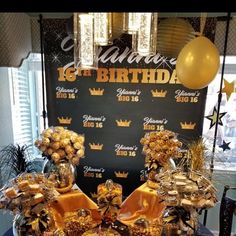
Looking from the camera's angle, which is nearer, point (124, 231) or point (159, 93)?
point (124, 231)

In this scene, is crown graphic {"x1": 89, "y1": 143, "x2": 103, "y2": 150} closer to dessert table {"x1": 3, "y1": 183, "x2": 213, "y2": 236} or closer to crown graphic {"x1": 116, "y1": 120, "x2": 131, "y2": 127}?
crown graphic {"x1": 116, "y1": 120, "x2": 131, "y2": 127}

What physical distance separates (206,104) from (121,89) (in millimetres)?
1043

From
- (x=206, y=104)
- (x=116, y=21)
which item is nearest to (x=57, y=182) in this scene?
(x=116, y=21)

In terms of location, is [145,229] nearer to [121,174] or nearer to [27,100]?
[121,174]

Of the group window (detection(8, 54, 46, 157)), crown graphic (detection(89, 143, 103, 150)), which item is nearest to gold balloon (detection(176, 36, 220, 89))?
crown graphic (detection(89, 143, 103, 150))

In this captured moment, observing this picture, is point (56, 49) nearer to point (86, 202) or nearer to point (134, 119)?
point (134, 119)

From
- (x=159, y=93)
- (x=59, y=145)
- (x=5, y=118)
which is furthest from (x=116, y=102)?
(x=5, y=118)

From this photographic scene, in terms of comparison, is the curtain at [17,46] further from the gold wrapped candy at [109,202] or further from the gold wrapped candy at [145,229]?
the gold wrapped candy at [145,229]

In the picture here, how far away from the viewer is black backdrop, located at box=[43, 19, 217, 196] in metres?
2.79

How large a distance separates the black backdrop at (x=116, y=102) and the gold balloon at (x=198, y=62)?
3.25 feet

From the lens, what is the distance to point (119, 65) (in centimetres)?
282

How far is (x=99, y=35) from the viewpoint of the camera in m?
1.59

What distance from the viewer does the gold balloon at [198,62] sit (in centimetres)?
170

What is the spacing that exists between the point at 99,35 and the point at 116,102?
136 cm
